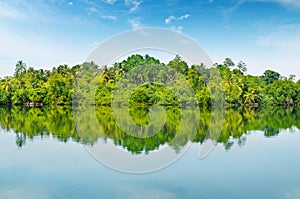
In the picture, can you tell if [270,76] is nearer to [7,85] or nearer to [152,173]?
[7,85]

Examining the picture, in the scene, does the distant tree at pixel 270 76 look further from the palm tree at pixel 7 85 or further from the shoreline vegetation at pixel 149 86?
the palm tree at pixel 7 85

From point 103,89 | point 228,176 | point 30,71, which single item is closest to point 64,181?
point 228,176

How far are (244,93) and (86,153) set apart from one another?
29965 millimetres

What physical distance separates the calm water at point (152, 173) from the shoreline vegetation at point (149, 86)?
18.3m

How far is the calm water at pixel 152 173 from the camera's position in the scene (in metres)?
6.09

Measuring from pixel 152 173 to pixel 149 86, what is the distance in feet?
77.3

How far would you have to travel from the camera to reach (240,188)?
6.20 m

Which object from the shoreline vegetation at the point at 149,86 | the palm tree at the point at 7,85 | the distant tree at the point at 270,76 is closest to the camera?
the shoreline vegetation at the point at 149,86

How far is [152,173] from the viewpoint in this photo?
7344mm

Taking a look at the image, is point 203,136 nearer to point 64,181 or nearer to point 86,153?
point 86,153

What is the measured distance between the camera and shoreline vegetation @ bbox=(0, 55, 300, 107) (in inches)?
1240

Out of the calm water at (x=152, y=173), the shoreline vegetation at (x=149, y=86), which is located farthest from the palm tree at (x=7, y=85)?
the calm water at (x=152, y=173)

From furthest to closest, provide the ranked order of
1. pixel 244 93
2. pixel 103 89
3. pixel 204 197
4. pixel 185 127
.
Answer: pixel 244 93
pixel 103 89
pixel 185 127
pixel 204 197

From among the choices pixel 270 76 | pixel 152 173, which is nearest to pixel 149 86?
pixel 152 173
